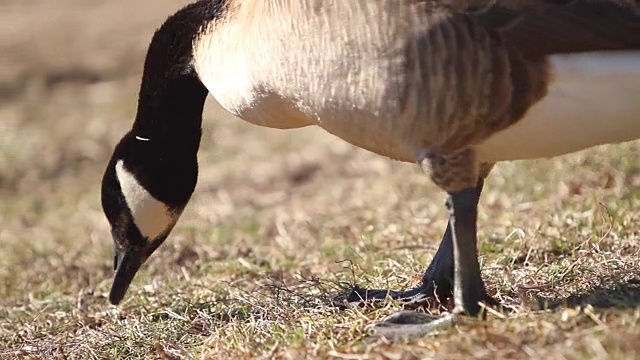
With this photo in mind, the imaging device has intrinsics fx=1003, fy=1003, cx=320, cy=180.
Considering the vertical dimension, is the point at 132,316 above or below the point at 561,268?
below

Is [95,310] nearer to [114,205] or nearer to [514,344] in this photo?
[114,205]

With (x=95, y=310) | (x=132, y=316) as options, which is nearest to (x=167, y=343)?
(x=132, y=316)

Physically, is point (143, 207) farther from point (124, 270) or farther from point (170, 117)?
point (170, 117)

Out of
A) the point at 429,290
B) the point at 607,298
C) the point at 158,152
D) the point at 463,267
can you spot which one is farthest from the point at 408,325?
the point at 158,152

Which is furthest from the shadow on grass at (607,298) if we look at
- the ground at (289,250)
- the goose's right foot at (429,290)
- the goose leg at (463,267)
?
the goose's right foot at (429,290)

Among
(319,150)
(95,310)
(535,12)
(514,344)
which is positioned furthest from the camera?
(319,150)

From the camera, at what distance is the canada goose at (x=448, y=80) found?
3.68 m

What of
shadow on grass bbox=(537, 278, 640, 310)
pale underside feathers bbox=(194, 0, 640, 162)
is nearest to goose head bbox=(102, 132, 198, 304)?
pale underside feathers bbox=(194, 0, 640, 162)

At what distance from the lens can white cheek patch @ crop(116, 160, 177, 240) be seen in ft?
16.7

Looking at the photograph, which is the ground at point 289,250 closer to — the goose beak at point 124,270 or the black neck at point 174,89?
the goose beak at point 124,270

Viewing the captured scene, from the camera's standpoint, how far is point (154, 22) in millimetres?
15703

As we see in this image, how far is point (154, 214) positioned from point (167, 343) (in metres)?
0.92

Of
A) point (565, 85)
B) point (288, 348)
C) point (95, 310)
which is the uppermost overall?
point (565, 85)

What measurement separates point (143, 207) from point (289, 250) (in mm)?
1558
